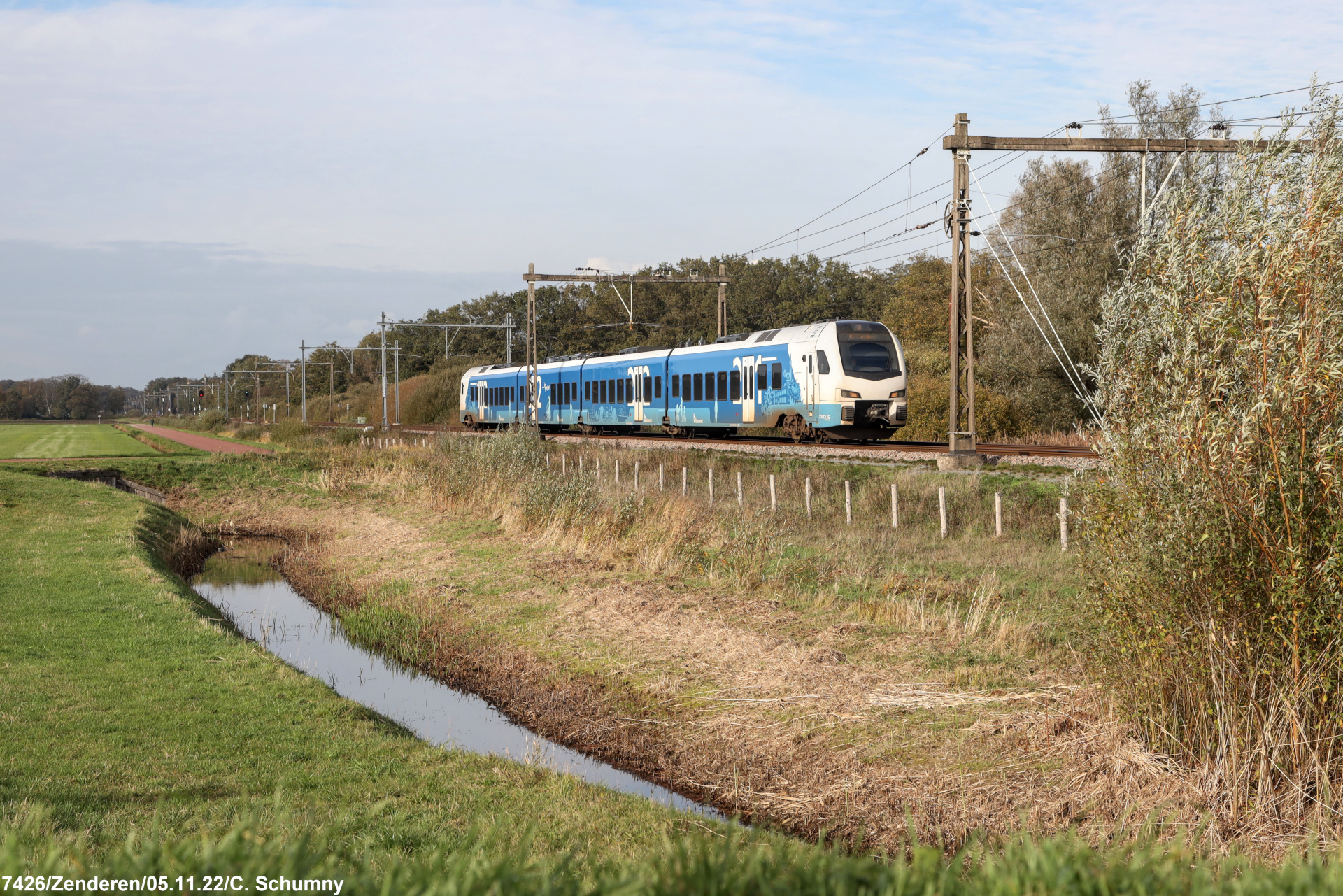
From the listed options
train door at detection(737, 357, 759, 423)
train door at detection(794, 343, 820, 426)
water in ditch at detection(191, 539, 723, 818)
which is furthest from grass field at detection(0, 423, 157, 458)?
train door at detection(794, 343, 820, 426)

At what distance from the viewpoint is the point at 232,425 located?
82.3 metres

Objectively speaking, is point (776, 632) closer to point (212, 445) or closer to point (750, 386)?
point (750, 386)

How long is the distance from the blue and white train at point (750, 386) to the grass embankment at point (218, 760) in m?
17.8

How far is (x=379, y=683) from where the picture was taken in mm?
13047

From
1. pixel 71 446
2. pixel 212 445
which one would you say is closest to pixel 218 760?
pixel 71 446

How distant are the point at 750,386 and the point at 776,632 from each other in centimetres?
1923

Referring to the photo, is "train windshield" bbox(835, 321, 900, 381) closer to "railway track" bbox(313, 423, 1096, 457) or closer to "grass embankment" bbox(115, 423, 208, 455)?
"railway track" bbox(313, 423, 1096, 457)

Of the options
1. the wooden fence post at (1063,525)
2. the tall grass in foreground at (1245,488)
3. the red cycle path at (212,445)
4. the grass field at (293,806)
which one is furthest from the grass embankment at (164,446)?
the tall grass in foreground at (1245,488)

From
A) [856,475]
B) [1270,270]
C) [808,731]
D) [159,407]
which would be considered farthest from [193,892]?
[159,407]

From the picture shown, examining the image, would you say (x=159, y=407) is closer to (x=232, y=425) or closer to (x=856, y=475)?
(x=232, y=425)

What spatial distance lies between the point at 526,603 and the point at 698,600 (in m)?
2.56

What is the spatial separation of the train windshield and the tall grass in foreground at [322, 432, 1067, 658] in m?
3.40

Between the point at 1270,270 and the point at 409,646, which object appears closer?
the point at 1270,270

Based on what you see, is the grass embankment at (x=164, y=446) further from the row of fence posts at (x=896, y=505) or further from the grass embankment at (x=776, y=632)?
the row of fence posts at (x=896, y=505)
